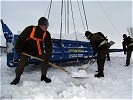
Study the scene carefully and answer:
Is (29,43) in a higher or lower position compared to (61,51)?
higher

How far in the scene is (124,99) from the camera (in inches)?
247

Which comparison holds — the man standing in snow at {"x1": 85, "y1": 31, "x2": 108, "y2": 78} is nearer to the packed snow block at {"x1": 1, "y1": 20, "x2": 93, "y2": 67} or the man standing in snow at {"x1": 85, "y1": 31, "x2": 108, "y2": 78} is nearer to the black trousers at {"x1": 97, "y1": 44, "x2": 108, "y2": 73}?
the black trousers at {"x1": 97, "y1": 44, "x2": 108, "y2": 73}

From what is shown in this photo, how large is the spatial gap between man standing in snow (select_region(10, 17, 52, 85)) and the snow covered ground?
379 millimetres

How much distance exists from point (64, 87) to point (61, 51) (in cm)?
283

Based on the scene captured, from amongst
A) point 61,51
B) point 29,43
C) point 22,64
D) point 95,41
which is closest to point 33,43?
point 29,43

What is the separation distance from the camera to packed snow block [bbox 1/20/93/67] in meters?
8.73

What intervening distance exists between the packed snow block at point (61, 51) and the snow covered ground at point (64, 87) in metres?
0.40

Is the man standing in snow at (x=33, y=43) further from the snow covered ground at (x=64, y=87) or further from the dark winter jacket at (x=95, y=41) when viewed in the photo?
the dark winter jacket at (x=95, y=41)

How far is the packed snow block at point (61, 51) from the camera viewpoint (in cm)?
873

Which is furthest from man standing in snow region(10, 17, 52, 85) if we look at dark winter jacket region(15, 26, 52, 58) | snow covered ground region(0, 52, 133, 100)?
snow covered ground region(0, 52, 133, 100)

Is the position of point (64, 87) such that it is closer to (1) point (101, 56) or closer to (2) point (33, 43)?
(2) point (33, 43)

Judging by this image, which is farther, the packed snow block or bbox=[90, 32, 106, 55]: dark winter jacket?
bbox=[90, 32, 106, 55]: dark winter jacket

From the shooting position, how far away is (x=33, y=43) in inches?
295

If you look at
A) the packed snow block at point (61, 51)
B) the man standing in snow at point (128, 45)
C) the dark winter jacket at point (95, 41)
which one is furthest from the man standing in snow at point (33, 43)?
the man standing in snow at point (128, 45)
